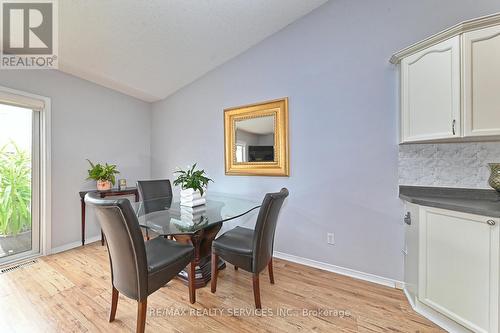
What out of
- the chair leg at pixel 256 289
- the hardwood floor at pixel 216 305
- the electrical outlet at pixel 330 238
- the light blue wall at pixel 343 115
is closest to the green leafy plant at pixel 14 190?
the hardwood floor at pixel 216 305

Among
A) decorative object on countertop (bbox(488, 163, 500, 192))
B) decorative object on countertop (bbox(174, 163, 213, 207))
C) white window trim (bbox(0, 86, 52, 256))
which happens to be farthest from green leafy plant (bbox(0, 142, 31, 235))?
decorative object on countertop (bbox(488, 163, 500, 192))

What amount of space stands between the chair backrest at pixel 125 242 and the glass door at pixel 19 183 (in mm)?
2211

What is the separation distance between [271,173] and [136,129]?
8.82 feet

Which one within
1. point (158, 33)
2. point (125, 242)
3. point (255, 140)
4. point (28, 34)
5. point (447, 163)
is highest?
point (158, 33)

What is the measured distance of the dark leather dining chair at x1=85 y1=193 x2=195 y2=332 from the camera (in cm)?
128

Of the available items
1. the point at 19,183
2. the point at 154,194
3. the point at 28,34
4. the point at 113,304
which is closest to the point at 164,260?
the point at 113,304

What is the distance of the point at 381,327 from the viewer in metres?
1.54

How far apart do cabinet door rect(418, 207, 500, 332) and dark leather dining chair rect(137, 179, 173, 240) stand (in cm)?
247

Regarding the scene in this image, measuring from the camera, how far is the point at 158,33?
237 cm

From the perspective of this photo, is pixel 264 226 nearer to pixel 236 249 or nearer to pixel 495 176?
pixel 236 249

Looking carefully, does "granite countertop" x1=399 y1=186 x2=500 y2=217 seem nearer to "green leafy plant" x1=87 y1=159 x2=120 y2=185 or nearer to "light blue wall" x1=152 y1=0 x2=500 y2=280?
"light blue wall" x1=152 y1=0 x2=500 y2=280

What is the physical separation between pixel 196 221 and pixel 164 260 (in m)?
0.44

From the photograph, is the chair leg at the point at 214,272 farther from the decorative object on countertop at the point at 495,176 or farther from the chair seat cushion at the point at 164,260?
the decorative object on countertop at the point at 495,176

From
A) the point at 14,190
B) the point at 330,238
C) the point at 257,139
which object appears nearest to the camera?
the point at 330,238
